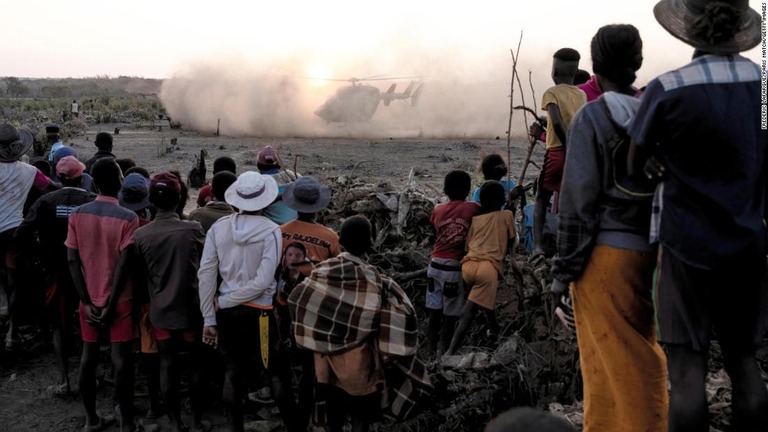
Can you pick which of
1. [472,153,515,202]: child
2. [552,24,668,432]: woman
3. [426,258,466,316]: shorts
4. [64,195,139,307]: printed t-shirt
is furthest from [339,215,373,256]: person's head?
[472,153,515,202]: child

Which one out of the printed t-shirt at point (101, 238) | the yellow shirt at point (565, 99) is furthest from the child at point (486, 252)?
the printed t-shirt at point (101, 238)

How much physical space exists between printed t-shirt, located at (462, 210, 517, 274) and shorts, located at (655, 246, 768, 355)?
9.32 feet

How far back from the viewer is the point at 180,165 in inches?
768

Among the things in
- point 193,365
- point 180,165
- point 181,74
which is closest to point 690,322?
point 193,365

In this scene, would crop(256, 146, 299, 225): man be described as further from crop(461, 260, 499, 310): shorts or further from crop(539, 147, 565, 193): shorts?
crop(539, 147, 565, 193): shorts

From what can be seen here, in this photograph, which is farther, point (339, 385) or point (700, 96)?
point (339, 385)

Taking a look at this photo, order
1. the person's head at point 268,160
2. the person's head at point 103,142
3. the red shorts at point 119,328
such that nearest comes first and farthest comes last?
1. the red shorts at point 119,328
2. the person's head at point 268,160
3. the person's head at point 103,142

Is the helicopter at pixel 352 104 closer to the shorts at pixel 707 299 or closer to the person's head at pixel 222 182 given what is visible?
the person's head at pixel 222 182

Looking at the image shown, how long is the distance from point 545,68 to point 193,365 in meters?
33.4

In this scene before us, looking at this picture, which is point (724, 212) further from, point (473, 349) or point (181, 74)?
point (181, 74)

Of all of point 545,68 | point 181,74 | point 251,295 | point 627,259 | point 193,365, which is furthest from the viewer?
point 181,74

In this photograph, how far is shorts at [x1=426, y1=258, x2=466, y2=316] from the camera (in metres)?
5.70

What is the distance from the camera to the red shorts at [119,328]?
476cm

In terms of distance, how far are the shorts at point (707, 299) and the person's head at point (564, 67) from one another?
94.0 inches
